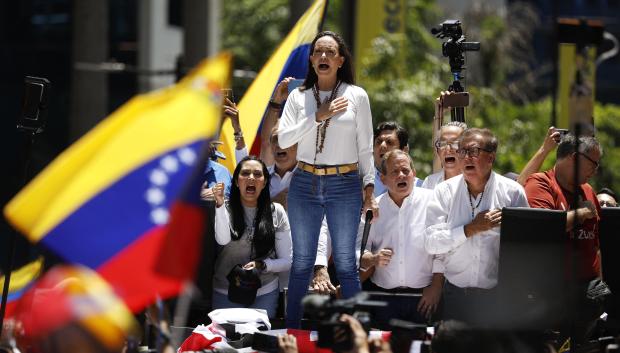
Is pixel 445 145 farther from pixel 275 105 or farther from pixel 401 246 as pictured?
pixel 275 105

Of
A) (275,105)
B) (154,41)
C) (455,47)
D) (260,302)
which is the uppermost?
(154,41)

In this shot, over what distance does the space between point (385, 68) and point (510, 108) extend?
5.25m

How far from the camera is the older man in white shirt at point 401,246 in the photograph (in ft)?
28.5

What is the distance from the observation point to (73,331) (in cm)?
538

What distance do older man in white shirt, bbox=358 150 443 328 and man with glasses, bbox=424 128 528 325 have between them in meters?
0.26

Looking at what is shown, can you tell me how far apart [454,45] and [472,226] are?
194 centimetres

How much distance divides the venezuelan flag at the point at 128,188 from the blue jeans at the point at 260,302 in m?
3.46

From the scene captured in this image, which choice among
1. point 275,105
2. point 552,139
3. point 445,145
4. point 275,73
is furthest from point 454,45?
point 275,73

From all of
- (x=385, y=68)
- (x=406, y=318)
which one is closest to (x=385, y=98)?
(x=385, y=68)

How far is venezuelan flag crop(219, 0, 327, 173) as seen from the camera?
10.9 meters

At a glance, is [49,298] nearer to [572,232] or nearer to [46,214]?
[46,214]

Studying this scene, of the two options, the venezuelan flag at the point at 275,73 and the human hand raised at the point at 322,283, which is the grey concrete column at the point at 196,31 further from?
the human hand raised at the point at 322,283

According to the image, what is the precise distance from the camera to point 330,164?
8586mm

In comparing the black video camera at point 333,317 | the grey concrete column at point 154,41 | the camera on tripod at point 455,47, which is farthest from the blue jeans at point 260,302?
the grey concrete column at point 154,41
